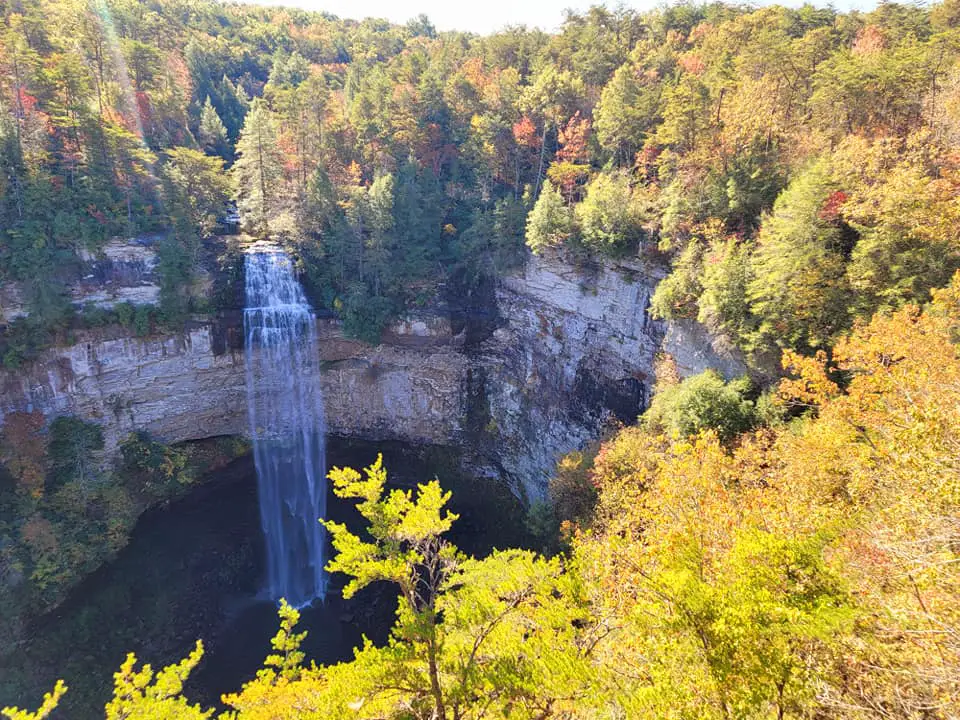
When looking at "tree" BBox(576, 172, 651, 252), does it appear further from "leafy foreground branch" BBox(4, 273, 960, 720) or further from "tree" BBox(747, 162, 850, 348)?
"leafy foreground branch" BBox(4, 273, 960, 720)

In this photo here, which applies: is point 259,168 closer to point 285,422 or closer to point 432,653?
point 285,422

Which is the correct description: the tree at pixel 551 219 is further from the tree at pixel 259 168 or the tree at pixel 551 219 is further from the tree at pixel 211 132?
the tree at pixel 211 132

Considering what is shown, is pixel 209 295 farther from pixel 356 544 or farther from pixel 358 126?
pixel 356 544

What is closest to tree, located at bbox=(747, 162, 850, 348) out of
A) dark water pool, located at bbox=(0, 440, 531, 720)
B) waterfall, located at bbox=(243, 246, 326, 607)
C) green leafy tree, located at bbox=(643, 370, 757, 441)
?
green leafy tree, located at bbox=(643, 370, 757, 441)

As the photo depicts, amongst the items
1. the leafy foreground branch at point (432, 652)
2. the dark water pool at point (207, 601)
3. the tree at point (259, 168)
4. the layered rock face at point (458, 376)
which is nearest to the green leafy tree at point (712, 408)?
the layered rock face at point (458, 376)

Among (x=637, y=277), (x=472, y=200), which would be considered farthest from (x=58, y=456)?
(x=637, y=277)

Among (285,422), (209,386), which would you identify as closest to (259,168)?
(209,386)
